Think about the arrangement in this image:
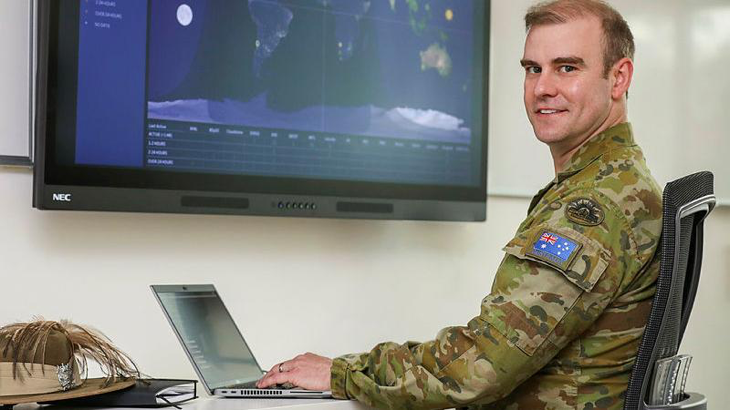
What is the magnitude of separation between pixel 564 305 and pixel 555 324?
0.12 ft

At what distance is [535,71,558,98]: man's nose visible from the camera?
2127 millimetres

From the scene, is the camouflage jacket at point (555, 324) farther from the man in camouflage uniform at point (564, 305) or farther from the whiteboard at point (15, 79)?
the whiteboard at point (15, 79)

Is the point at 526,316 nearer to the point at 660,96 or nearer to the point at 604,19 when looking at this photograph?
the point at 604,19

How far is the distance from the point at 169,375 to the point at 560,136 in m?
1.17

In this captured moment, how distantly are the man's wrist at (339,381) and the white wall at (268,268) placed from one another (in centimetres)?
75

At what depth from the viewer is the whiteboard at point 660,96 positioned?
3.22 metres

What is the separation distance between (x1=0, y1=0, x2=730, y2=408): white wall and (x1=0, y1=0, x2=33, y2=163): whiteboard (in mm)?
35

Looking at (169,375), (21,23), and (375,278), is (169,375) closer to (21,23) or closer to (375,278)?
(375,278)

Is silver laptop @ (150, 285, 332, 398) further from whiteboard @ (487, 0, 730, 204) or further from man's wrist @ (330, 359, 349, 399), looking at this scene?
whiteboard @ (487, 0, 730, 204)

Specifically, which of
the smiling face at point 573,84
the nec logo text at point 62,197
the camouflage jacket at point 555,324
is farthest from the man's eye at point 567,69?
the nec logo text at point 62,197

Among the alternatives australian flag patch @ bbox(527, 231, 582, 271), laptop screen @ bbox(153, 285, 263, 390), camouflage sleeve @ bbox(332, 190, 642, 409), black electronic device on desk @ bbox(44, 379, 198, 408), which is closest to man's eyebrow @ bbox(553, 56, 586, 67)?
camouflage sleeve @ bbox(332, 190, 642, 409)

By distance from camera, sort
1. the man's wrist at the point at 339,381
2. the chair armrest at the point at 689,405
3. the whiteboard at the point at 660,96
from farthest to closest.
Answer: the whiteboard at the point at 660,96, the man's wrist at the point at 339,381, the chair armrest at the point at 689,405

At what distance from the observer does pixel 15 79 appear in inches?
93.0

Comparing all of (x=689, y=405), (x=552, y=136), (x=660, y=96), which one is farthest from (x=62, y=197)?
(x=660, y=96)
